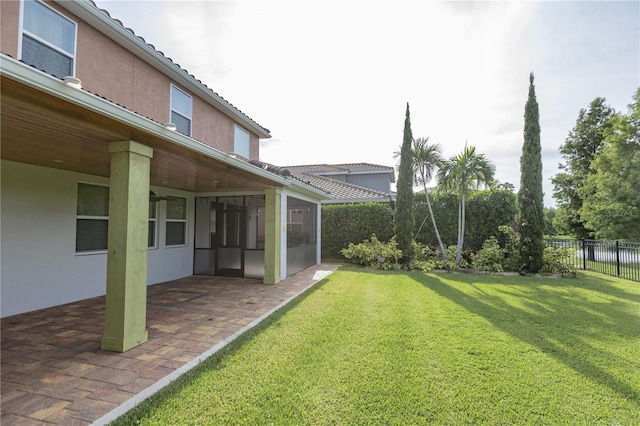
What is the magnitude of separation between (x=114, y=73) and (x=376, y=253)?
34.7ft

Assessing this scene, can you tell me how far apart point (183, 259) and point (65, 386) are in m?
6.79

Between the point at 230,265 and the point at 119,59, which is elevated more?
the point at 119,59

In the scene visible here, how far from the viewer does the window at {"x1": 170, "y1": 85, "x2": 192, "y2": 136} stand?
8781mm

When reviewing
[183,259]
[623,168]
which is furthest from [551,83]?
[183,259]

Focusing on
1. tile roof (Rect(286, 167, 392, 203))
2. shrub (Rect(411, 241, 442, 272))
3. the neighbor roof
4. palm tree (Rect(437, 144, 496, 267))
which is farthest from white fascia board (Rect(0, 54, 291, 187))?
the neighbor roof

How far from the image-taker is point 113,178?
401cm

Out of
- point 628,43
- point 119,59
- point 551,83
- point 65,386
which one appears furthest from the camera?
point 551,83

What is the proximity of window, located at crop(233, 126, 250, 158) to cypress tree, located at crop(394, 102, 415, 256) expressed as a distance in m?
6.83

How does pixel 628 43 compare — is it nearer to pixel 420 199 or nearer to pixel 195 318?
pixel 420 199

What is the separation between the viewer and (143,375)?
3365 mm

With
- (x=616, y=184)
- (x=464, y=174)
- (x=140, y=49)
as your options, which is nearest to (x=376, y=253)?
(x=464, y=174)

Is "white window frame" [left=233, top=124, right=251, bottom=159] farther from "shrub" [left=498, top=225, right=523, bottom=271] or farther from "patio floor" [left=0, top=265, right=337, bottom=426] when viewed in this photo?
"shrub" [left=498, top=225, right=523, bottom=271]

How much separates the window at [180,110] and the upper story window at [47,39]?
9.19 feet

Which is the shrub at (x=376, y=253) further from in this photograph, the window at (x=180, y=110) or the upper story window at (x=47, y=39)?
the upper story window at (x=47, y=39)
